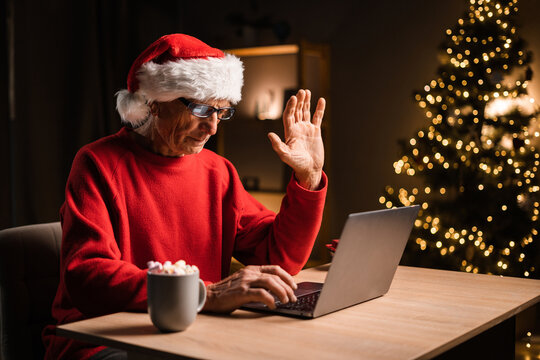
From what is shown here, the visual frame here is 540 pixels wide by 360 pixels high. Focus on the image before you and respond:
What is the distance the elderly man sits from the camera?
5.13 ft

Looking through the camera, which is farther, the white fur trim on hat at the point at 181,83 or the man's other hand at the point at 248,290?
the white fur trim on hat at the point at 181,83

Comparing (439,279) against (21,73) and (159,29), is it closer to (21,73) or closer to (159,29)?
(21,73)

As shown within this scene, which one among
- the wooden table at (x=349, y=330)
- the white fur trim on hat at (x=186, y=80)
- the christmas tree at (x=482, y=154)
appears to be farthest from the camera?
the christmas tree at (x=482, y=154)

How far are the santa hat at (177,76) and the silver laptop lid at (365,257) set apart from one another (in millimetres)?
644

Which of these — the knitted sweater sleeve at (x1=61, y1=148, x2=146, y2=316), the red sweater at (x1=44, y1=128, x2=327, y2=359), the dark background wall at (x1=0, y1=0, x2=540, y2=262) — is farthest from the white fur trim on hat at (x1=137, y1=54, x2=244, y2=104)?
the dark background wall at (x1=0, y1=0, x2=540, y2=262)

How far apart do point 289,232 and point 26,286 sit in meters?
0.70

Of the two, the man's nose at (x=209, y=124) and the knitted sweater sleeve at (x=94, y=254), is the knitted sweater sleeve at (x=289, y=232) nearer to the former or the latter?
the man's nose at (x=209, y=124)

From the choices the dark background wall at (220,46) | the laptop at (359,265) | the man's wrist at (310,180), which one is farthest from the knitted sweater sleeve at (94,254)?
the dark background wall at (220,46)

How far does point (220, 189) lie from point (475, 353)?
82cm

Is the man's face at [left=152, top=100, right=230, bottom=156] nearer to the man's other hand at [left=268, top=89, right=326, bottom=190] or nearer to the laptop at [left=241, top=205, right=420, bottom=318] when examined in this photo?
the man's other hand at [left=268, top=89, right=326, bottom=190]

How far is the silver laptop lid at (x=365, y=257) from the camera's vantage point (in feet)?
3.96

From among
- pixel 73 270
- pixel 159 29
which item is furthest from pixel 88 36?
pixel 73 270

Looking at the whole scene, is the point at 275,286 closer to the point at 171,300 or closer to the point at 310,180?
the point at 171,300

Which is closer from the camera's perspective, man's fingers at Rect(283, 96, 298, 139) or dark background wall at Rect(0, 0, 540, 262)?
man's fingers at Rect(283, 96, 298, 139)
